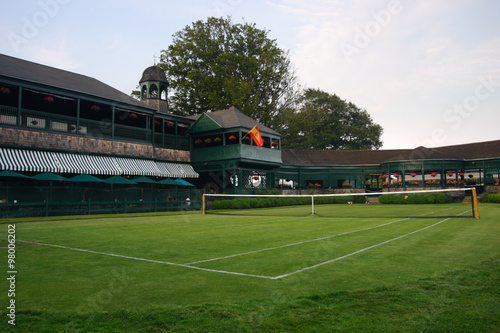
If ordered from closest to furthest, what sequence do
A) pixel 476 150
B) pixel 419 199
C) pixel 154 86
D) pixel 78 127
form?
pixel 78 127 < pixel 419 199 < pixel 154 86 < pixel 476 150

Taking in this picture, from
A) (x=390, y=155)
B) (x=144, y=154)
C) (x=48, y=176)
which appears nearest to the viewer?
(x=48, y=176)

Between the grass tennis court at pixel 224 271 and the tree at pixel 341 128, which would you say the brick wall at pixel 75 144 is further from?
the tree at pixel 341 128

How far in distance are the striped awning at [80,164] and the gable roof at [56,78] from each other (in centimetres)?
512

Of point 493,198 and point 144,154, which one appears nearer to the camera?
point 144,154

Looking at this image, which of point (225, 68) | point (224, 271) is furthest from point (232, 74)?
point (224, 271)

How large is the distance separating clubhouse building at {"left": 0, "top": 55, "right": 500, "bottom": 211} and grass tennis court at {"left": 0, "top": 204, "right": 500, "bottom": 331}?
18.0 meters

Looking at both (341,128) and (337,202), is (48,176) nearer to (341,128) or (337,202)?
(337,202)

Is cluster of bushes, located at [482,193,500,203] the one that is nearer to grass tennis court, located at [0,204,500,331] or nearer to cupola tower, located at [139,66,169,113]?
grass tennis court, located at [0,204,500,331]

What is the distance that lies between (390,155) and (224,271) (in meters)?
50.7

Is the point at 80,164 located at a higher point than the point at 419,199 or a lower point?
higher

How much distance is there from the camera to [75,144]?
98.3 ft

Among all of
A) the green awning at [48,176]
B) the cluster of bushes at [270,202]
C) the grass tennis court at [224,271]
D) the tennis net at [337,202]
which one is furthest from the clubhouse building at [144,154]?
the grass tennis court at [224,271]

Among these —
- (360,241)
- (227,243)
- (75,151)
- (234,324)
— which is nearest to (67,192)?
(75,151)

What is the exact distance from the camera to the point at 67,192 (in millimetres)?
25797
